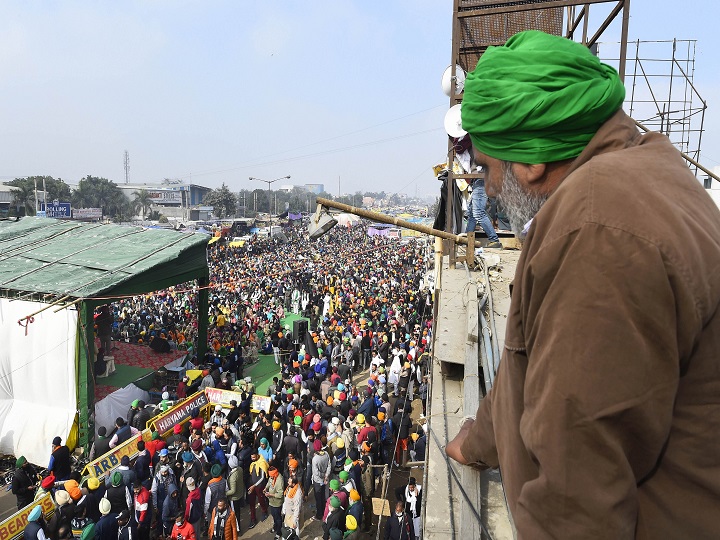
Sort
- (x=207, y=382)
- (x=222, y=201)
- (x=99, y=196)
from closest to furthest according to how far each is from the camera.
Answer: (x=207, y=382) < (x=99, y=196) < (x=222, y=201)

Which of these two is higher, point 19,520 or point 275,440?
point 275,440

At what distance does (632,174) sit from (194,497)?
25.1ft

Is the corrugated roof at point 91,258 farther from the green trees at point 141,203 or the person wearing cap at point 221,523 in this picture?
the green trees at point 141,203

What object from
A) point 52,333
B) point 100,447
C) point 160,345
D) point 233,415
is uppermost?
point 52,333

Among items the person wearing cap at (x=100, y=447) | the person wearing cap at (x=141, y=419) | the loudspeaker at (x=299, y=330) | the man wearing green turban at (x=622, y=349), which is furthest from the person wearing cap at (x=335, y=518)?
the loudspeaker at (x=299, y=330)

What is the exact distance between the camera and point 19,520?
6.68m

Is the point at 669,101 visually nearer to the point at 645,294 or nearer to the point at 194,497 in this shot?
the point at 194,497

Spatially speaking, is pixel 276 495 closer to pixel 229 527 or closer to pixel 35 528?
pixel 229 527

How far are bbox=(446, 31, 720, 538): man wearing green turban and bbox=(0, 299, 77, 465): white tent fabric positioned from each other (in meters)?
11.7

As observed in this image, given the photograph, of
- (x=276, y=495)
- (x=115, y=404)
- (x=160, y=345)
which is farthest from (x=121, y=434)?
(x=160, y=345)

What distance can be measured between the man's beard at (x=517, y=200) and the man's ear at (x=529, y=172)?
0.01m

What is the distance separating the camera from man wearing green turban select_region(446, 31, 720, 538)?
0.72 m

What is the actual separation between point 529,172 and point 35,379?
12.7 meters

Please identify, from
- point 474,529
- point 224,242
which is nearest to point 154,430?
point 474,529
